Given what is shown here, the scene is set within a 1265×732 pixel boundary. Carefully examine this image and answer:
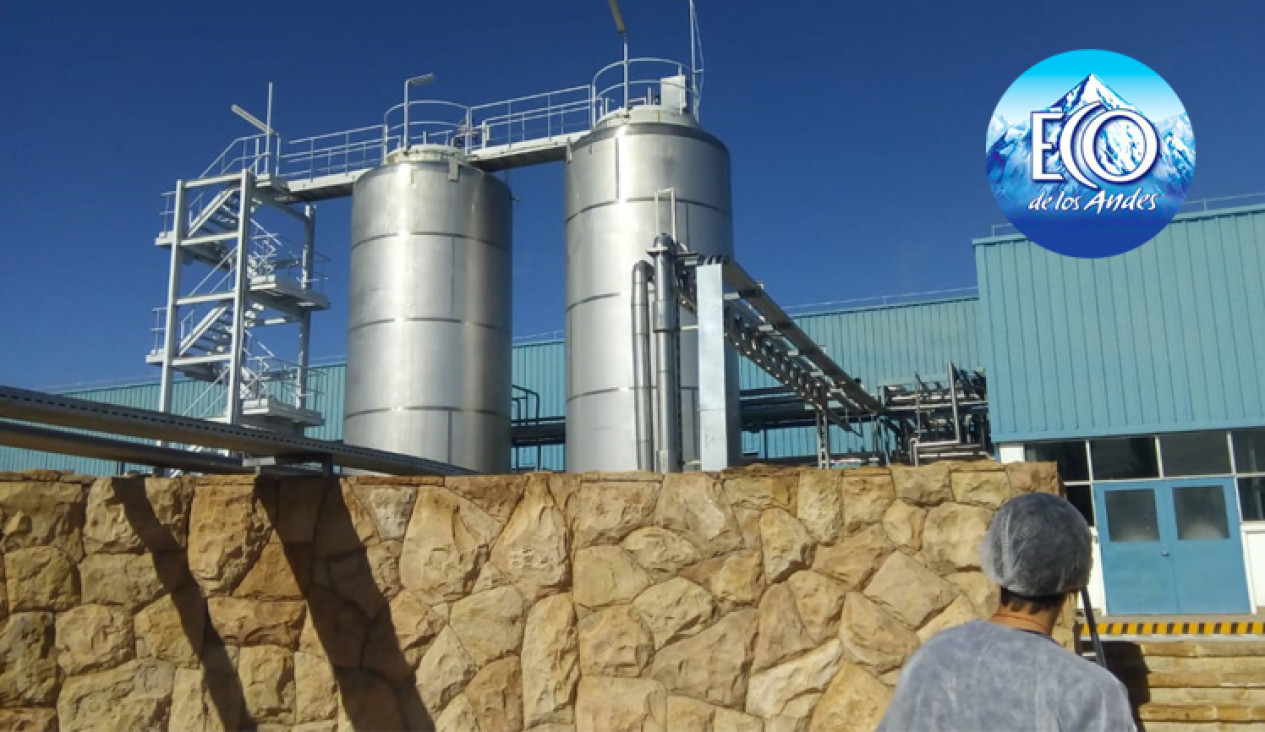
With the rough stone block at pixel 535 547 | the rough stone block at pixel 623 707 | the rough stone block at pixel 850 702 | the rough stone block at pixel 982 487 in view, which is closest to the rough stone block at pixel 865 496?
the rough stone block at pixel 982 487

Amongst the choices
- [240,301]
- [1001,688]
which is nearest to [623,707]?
[1001,688]

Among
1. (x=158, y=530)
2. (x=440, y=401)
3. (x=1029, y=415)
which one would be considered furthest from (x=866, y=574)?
(x=1029, y=415)

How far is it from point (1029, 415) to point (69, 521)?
15628 millimetres

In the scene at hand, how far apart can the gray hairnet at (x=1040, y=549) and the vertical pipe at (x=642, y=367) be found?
992 cm

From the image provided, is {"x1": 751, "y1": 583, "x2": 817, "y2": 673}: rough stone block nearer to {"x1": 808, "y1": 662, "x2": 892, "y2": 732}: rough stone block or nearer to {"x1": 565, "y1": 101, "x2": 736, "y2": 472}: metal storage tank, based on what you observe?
{"x1": 808, "y1": 662, "x2": 892, "y2": 732}: rough stone block

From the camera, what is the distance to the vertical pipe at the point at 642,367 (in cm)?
1295

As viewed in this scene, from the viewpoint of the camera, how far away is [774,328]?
15.8 metres

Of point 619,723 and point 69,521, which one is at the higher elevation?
point 69,521

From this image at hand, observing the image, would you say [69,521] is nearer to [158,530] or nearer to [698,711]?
[158,530]

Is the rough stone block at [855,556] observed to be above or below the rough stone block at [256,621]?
above

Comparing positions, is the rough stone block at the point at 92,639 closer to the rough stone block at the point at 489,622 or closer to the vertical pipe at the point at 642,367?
the rough stone block at the point at 489,622

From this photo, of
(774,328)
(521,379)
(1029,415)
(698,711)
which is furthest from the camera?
(521,379)

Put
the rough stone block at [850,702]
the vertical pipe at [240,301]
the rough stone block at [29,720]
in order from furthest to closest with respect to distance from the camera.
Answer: the vertical pipe at [240,301]
the rough stone block at [29,720]
the rough stone block at [850,702]

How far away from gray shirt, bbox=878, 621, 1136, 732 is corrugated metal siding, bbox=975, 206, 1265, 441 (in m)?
17.2
